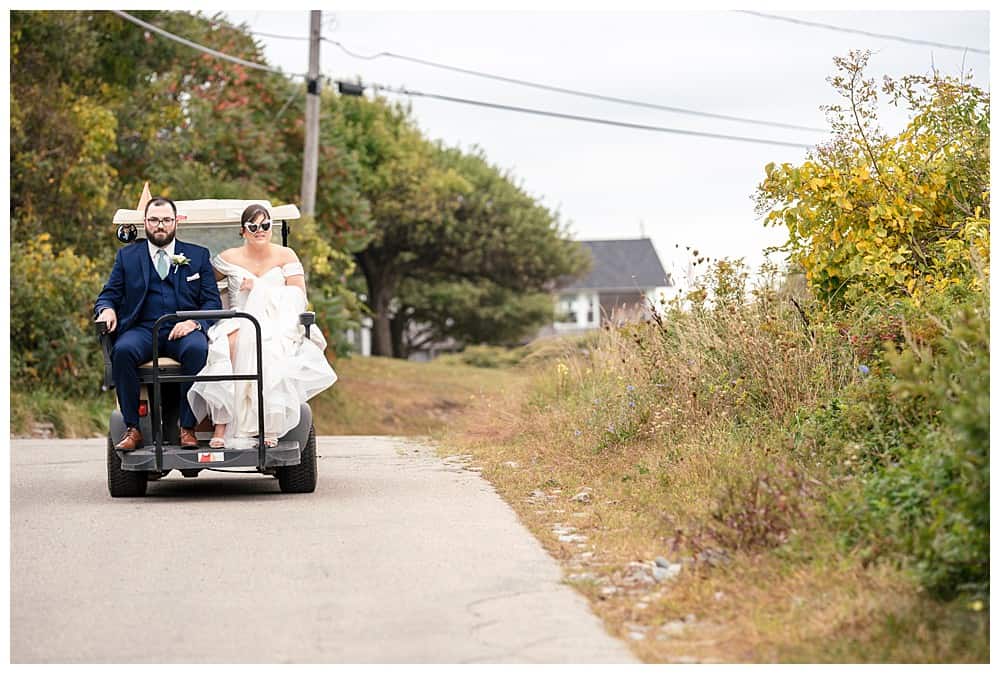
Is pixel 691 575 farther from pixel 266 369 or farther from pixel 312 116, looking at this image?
pixel 312 116

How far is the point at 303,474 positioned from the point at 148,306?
5.36 feet

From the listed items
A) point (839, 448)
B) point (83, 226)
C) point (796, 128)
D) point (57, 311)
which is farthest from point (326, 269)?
point (839, 448)

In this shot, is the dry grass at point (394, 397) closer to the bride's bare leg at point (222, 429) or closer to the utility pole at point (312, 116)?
the utility pole at point (312, 116)

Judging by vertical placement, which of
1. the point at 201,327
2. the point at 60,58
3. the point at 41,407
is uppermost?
the point at 60,58

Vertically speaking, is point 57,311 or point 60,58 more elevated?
point 60,58

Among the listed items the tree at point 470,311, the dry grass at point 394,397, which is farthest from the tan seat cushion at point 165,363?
the tree at point 470,311

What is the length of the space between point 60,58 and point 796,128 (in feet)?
66.9

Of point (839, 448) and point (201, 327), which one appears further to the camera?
point (201, 327)

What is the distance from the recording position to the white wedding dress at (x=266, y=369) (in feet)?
32.5

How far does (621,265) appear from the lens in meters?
79.8

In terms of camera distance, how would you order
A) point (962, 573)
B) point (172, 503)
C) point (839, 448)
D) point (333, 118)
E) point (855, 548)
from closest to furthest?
point (962, 573) → point (855, 548) → point (839, 448) → point (172, 503) → point (333, 118)

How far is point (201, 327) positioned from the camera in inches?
397

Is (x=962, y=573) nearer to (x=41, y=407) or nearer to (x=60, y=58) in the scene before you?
(x=41, y=407)

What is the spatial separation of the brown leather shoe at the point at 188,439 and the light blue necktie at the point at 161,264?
1.15 metres
